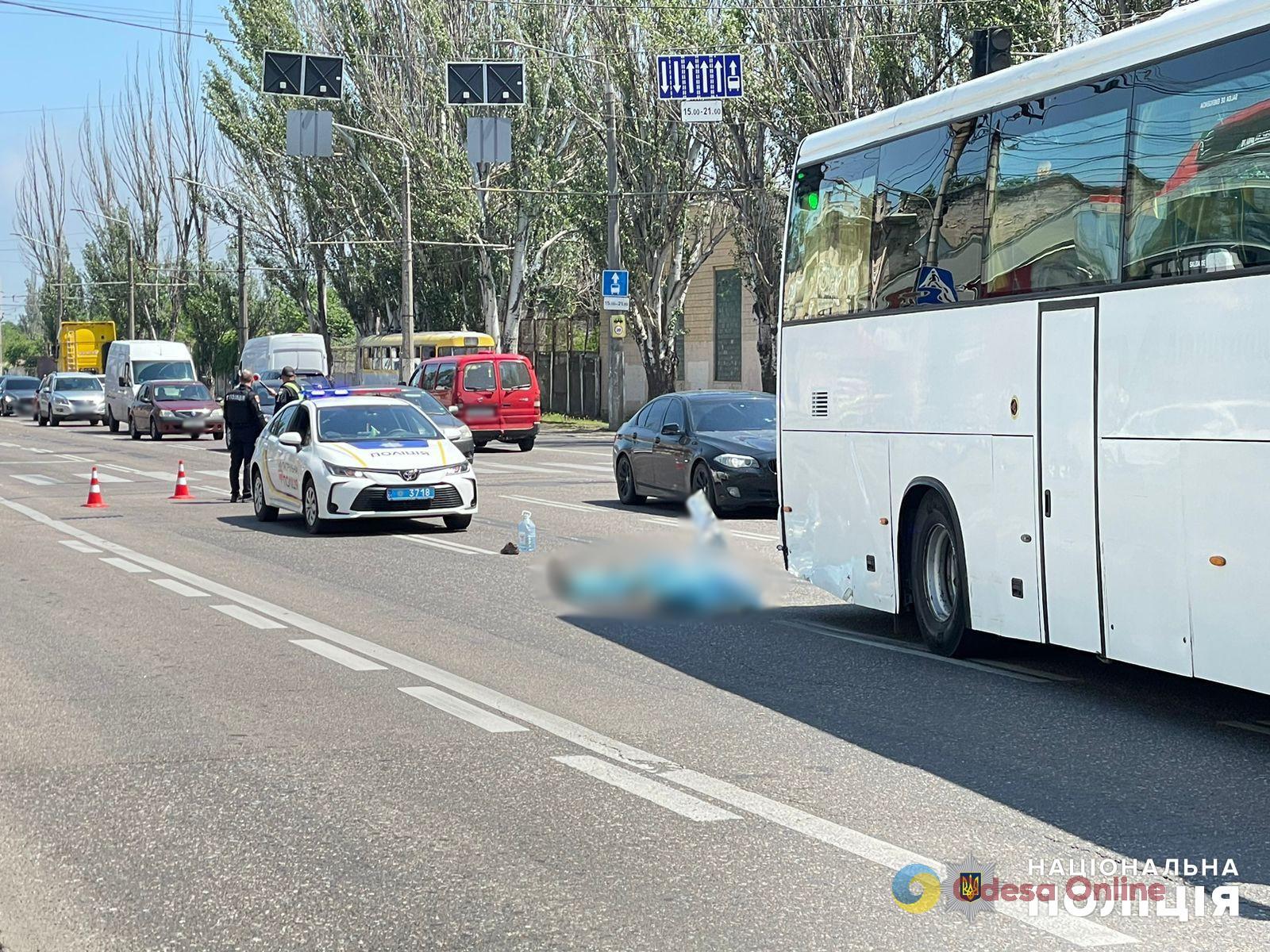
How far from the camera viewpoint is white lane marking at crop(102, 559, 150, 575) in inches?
621

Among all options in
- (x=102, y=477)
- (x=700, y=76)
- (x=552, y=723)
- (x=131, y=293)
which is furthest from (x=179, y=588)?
(x=131, y=293)

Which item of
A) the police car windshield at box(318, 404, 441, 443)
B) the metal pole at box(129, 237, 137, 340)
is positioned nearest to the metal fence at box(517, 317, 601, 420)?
the metal pole at box(129, 237, 137, 340)

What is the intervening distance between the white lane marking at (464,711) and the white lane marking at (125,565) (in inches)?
271

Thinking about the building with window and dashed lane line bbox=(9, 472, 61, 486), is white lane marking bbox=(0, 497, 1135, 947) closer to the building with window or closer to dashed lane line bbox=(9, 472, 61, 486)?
dashed lane line bbox=(9, 472, 61, 486)

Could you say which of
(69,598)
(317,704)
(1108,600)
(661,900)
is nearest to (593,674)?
(317,704)

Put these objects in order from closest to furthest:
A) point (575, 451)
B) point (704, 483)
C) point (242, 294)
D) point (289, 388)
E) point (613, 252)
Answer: point (704, 483), point (289, 388), point (575, 451), point (613, 252), point (242, 294)

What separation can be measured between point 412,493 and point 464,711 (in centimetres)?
1038

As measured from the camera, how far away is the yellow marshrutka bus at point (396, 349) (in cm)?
5375

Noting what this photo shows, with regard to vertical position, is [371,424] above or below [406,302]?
below

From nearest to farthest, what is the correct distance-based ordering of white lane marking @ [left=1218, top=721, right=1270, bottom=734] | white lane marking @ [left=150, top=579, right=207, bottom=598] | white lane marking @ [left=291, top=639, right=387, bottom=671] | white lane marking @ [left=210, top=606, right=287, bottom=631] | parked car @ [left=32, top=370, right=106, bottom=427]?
white lane marking @ [left=1218, top=721, right=1270, bottom=734] → white lane marking @ [left=291, top=639, right=387, bottom=671] → white lane marking @ [left=210, top=606, right=287, bottom=631] → white lane marking @ [left=150, top=579, right=207, bottom=598] → parked car @ [left=32, top=370, right=106, bottom=427]

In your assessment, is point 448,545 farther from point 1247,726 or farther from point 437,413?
point 437,413

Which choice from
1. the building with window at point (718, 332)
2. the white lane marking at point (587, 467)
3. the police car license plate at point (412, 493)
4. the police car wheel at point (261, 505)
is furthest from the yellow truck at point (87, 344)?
the police car license plate at point (412, 493)

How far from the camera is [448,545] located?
59.4 feet

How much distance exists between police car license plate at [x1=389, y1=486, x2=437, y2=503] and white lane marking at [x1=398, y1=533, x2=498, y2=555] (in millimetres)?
422
